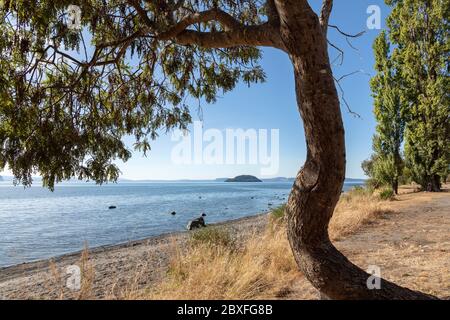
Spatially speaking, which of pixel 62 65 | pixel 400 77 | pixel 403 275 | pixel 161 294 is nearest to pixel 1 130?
pixel 62 65

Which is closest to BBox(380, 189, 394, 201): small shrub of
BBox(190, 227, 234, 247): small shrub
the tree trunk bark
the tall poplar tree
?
A: the tall poplar tree

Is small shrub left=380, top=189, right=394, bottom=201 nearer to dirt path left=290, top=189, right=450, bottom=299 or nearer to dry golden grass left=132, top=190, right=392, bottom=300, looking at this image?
dirt path left=290, top=189, right=450, bottom=299

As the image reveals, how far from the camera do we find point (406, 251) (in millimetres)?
7309

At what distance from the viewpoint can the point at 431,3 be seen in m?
26.2

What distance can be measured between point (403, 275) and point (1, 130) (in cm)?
601

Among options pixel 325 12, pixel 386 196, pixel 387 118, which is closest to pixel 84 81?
pixel 325 12

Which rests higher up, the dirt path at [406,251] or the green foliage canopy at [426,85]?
the green foliage canopy at [426,85]

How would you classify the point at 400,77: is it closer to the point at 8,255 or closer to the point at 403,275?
the point at 403,275

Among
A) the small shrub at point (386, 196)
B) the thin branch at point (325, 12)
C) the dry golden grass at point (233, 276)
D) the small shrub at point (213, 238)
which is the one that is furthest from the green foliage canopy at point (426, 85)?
the thin branch at point (325, 12)

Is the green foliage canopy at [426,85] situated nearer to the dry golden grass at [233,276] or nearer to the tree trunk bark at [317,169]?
the dry golden grass at [233,276]

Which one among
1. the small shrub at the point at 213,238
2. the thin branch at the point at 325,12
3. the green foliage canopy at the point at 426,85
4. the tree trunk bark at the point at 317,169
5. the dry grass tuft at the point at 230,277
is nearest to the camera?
the tree trunk bark at the point at 317,169

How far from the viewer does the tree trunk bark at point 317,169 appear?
299 cm

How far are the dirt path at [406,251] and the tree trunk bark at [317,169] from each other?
1.63m

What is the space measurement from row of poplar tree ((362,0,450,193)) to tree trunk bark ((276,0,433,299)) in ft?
82.5
